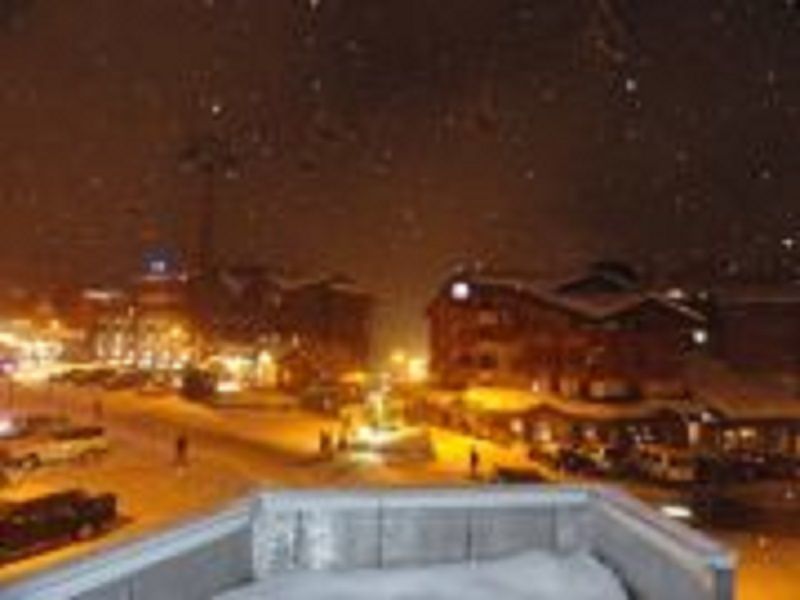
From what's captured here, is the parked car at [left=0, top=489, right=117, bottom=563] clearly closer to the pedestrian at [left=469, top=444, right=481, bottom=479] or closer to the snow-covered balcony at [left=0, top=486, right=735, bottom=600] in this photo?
the pedestrian at [left=469, top=444, right=481, bottom=479]

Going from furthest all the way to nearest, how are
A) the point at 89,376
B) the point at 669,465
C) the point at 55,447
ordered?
the point at 89,376 → the point at 669,465 → the point at 55,447

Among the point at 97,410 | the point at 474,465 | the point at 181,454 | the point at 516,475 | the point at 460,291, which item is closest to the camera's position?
the point at 516,475

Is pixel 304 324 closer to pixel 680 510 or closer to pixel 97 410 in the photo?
pixel 97 410

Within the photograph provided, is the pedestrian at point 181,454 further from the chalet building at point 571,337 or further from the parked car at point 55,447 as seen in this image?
the chalet building at point 571,337

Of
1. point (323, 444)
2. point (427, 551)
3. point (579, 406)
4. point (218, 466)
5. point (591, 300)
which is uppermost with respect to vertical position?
point (591, 300)

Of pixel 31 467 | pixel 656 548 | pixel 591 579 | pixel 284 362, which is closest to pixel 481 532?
pixel 591 579

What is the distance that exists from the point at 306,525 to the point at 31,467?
124 ft

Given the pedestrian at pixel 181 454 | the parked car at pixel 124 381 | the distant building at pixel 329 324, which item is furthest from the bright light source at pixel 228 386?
the pedestrian at pixel 181 454

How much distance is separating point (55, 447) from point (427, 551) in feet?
129

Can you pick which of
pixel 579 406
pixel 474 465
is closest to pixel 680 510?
pixel 474 465

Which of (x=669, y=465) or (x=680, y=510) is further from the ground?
(x=669, y=465)

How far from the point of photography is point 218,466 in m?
52.0

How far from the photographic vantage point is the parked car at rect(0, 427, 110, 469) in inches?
1956

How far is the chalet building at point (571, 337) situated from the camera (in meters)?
64.5
